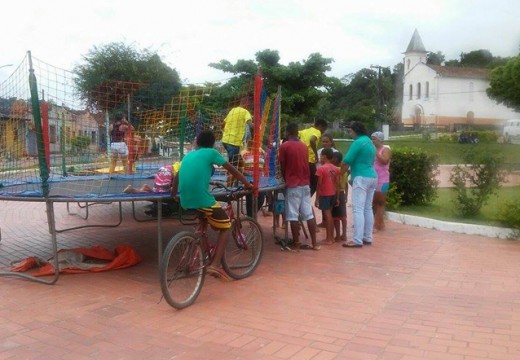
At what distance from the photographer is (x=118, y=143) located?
948 cm

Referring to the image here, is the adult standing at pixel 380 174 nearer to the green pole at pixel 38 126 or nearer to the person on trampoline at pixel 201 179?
the person on trampoline at pixel 201 179

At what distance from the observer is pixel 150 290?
5.70 metres

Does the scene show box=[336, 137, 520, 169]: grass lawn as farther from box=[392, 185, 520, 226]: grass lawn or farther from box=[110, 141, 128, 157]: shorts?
box=[110, 141, 128, 157]: shorts

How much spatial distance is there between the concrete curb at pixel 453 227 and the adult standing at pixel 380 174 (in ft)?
2.43

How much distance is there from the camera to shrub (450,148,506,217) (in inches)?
353

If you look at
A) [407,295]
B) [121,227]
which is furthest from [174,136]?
[407,295]

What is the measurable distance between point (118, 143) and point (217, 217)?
14.7ft

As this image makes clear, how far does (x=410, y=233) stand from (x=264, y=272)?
3.26m

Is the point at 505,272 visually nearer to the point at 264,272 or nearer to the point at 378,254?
the point at 378,254

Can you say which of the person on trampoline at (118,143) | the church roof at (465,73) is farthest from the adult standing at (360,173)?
the church roof at (465,73)

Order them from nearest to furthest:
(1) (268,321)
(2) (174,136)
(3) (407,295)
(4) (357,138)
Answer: (1) (268,321), (3) (407,295), (4) (357,138), (2) (174,136)

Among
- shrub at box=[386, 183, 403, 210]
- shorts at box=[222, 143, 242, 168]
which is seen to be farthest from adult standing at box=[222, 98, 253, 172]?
shrub at box=[386, 183, 403, 210]

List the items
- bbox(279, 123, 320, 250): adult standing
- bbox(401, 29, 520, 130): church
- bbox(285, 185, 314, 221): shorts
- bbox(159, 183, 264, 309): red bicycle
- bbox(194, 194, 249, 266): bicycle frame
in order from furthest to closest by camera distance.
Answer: bbox(401, 29, 520, 130): church < bbox(285, 185, 314, 221): shorts < bbox(279, 123, 320, 250): adult standing < bbox(194, 194, 249, 266): bicycle frame < bbox(159, 183, 264, 309): red bicycle

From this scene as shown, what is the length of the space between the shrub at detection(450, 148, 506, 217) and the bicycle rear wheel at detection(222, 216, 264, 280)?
172 inches
